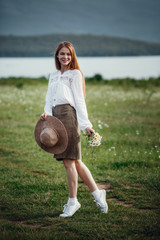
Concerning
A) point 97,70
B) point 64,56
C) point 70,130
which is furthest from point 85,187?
point 97,70

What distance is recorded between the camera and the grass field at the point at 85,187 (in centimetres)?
423

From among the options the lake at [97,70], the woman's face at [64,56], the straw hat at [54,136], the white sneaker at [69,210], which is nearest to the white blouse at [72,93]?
the woman's face at [64,56]

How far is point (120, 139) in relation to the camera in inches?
357

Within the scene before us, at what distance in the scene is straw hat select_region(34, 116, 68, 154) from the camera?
4.46m

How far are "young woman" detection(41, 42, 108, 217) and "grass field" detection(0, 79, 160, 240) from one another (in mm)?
346

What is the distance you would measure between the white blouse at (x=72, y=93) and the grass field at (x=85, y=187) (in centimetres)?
85

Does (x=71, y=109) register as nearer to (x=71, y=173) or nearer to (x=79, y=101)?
(x=79, y=101)

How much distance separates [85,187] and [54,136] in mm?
1801

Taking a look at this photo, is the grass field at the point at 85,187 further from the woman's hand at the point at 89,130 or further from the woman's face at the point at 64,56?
the woman's face at the point at 64,56

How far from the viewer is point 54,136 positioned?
176 inches

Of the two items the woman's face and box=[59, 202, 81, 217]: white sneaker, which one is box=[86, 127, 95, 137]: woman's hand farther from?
box=[59, 202, 81, 217]: white sneaker

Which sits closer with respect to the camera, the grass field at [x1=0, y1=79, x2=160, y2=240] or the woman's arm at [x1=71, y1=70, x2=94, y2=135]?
the grass field at [x1=0, y1=79, x2=160, y2=240]

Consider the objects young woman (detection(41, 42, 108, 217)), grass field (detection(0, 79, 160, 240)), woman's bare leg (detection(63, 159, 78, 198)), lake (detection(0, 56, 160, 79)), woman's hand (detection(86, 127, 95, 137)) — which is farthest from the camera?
lake (detection(0, 56, 160, 79))

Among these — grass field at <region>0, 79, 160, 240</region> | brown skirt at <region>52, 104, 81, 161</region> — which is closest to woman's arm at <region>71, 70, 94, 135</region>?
brown skirt at <region>52, 104, 81, 161</region>
